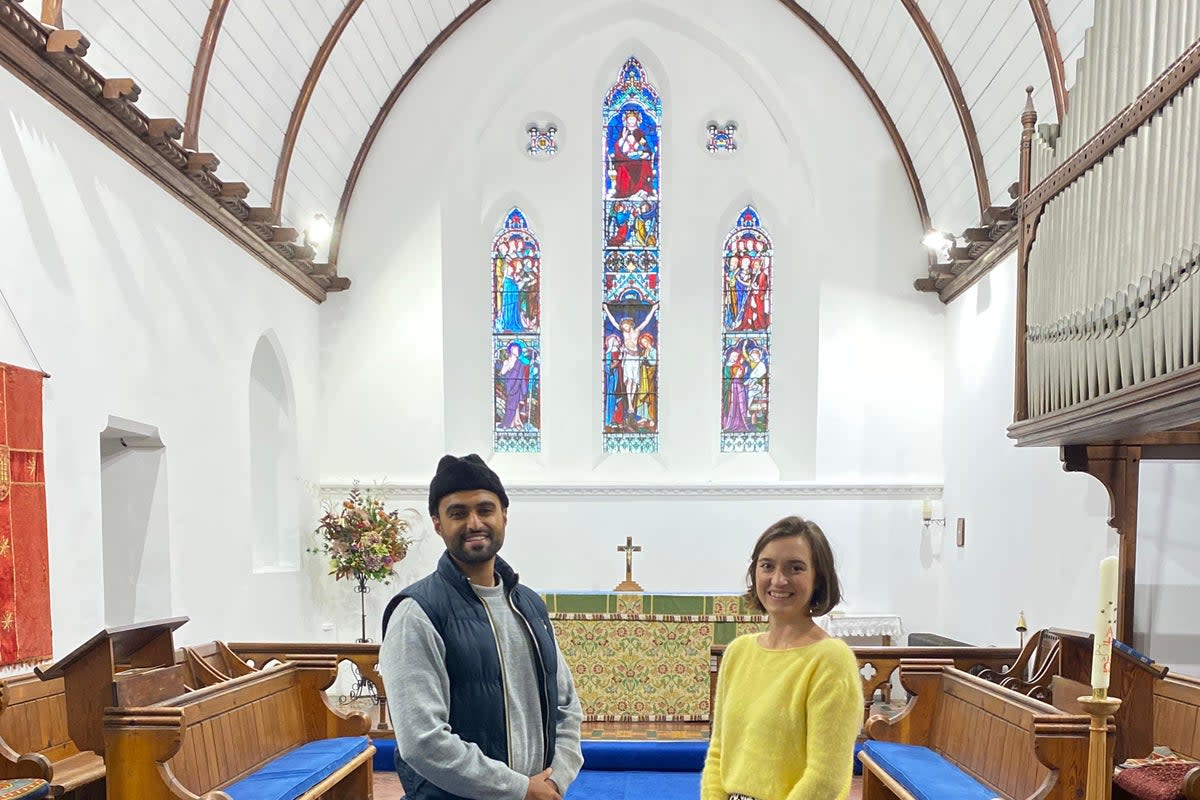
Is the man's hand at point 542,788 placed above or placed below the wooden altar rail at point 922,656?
above

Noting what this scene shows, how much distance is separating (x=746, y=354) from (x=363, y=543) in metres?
4.50

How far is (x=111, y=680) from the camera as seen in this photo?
11.5ft

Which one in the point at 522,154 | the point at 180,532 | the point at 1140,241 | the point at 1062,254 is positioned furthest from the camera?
the point at 522,154

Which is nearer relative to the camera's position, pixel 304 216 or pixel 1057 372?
pixel 1057 372

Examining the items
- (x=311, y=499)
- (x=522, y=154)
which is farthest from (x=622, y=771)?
(x=522, y=154)

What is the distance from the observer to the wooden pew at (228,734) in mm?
3324

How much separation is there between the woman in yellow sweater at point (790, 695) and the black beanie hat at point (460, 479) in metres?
0.66

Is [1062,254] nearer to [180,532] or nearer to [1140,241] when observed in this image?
[1140,241]

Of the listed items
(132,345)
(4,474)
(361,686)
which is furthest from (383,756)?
(132,345)

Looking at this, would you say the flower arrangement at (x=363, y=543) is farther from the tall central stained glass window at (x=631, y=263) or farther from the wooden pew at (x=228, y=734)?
the wooden pew at (x=228, y=734)

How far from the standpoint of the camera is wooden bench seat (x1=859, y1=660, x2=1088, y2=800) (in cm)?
330

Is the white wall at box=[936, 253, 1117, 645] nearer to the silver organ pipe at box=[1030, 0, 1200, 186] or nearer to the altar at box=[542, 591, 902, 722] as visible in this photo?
the altar at box=[542, 591, 902, 722]

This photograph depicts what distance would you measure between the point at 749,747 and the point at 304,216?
7945mm

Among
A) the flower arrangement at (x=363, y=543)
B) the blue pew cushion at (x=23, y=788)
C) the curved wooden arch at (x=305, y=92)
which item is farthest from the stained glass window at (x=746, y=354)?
the blue pew cushion at (x=23, y=788)
